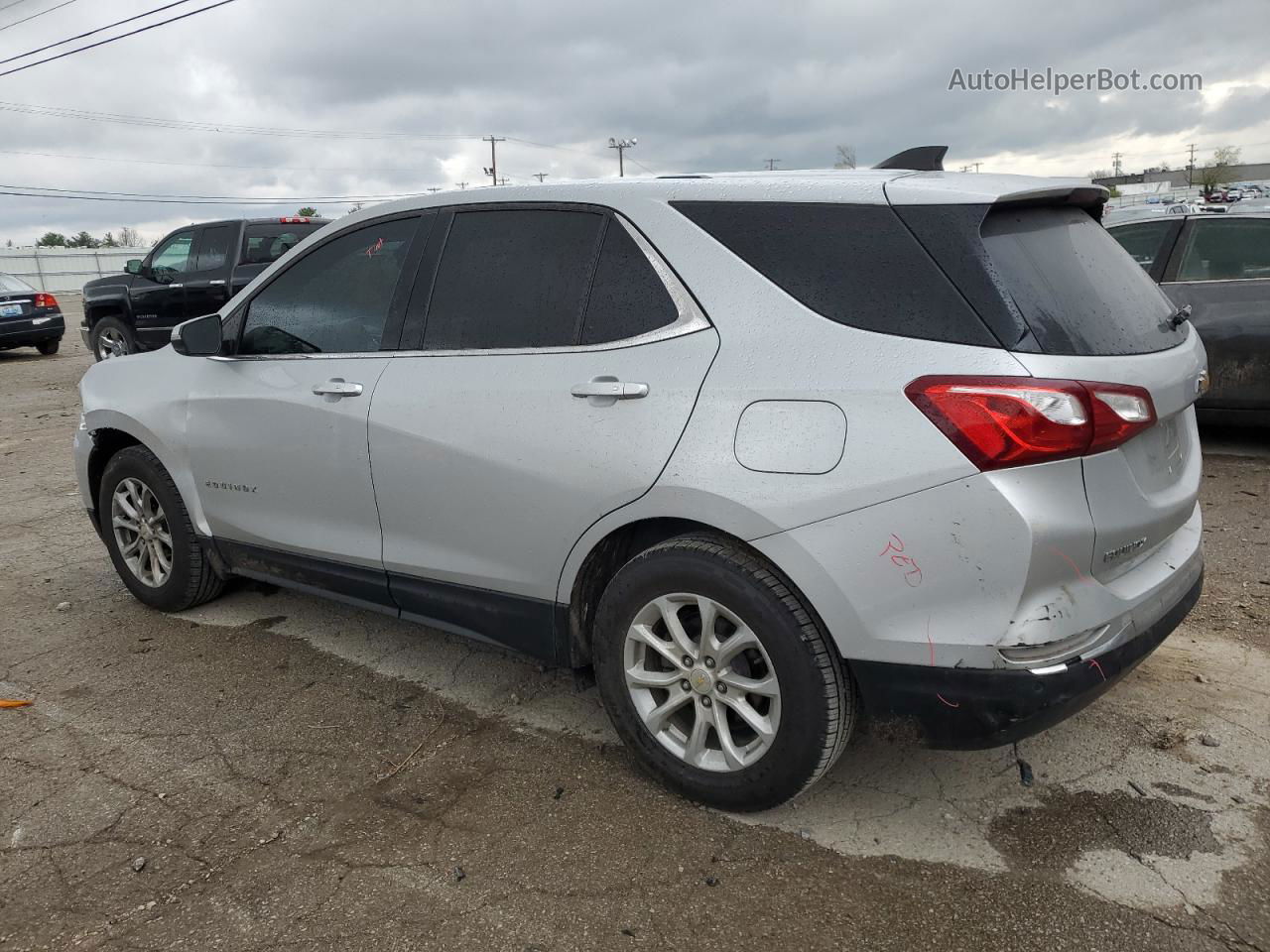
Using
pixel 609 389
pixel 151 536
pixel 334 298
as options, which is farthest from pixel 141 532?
pixel 609 389

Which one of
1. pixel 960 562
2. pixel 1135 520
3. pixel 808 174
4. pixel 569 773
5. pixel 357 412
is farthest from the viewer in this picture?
pixel 357 412

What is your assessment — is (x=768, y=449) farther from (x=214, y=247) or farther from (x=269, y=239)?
(x=214, y=247)

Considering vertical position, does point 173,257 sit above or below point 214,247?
below

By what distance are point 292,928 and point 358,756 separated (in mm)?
857

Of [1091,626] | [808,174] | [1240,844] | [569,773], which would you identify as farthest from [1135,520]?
[569,773]

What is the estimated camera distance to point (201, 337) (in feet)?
13.5

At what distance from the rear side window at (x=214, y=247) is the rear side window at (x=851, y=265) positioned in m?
11.9

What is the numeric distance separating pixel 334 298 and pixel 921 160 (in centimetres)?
215

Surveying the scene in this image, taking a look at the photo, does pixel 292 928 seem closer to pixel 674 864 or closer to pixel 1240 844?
pixel 674 864

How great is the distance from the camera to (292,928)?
2510 mm

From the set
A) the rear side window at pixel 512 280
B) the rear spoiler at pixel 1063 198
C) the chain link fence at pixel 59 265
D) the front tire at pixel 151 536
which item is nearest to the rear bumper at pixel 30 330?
the front tire at pixel 151 536

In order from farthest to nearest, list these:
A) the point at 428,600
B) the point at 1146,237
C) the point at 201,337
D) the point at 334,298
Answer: the point at 1146,237 → the point at 201,337 → the point at 334,298 → the point at 428,600

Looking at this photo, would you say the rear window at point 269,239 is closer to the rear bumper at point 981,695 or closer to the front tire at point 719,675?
the front tire at point 719,675

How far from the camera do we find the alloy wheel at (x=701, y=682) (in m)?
2.73
